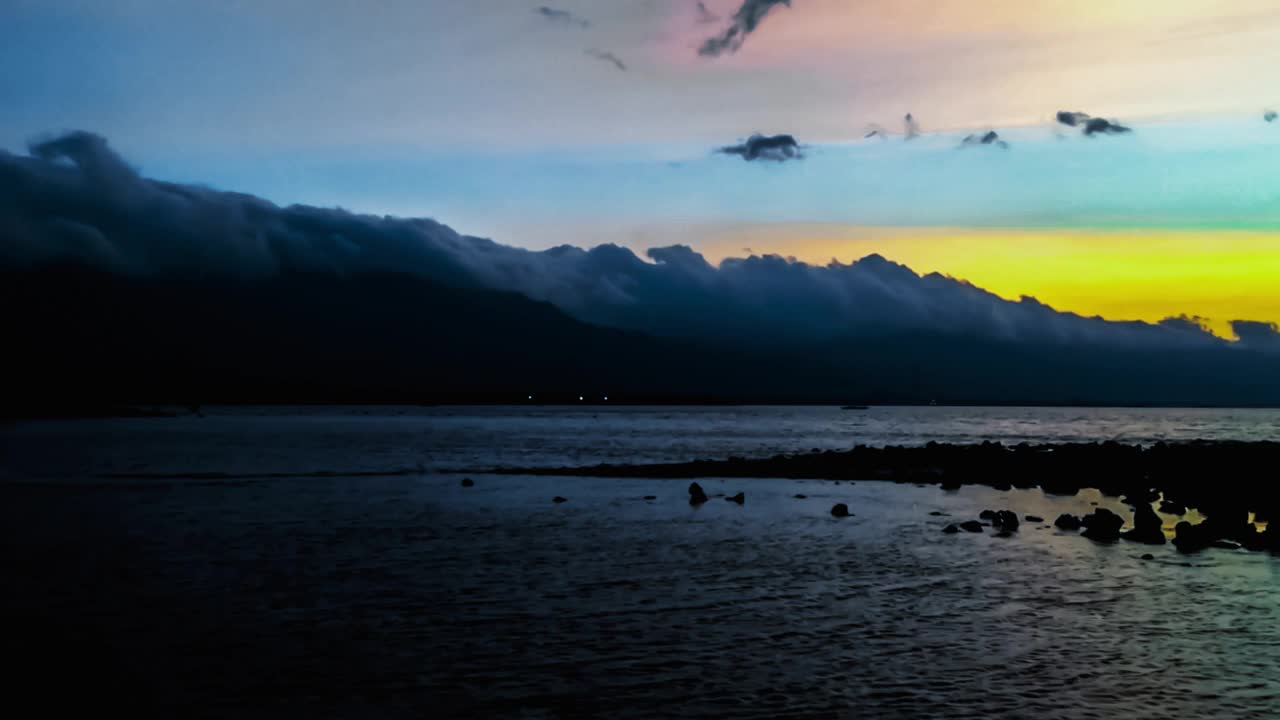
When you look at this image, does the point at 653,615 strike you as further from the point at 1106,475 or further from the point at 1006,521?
the point at 1106,475

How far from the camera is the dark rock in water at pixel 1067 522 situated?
3469cm

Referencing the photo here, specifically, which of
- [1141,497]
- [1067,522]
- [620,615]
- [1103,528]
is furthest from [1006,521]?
[620,615]

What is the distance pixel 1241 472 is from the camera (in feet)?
174

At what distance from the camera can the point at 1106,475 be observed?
188 feet

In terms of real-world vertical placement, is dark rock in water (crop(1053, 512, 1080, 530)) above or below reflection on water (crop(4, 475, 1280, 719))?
above

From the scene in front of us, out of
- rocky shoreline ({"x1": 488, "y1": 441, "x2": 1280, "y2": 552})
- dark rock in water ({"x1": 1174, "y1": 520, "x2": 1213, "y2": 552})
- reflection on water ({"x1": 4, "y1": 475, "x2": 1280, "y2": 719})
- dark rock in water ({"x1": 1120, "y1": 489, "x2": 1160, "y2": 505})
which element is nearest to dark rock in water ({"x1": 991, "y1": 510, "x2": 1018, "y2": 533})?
rocky shoreline ({"x1": 488, "y1": 441, "x2": 1280, "y2": 552})

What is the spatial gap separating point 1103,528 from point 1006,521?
3406mm

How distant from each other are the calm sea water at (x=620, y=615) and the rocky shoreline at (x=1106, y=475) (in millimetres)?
2437

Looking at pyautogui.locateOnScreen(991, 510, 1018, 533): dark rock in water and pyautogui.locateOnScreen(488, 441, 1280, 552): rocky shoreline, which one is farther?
pyautogui.locateOnScreen(991, 510, 1018, 533): dark rock in water

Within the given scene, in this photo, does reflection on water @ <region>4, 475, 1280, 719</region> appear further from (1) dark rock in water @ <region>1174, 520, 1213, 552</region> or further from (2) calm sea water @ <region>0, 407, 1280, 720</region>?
(1) dark rock in water @ <region>1174, 520, 1213, 552</region>

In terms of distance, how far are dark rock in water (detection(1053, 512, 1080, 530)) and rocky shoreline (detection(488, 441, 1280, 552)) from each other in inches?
1.4

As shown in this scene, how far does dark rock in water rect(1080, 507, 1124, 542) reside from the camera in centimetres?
3192

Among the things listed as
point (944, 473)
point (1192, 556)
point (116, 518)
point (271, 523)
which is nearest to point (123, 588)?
point (271, 523)

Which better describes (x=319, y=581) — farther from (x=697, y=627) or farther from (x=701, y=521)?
(x=701, y=521)
